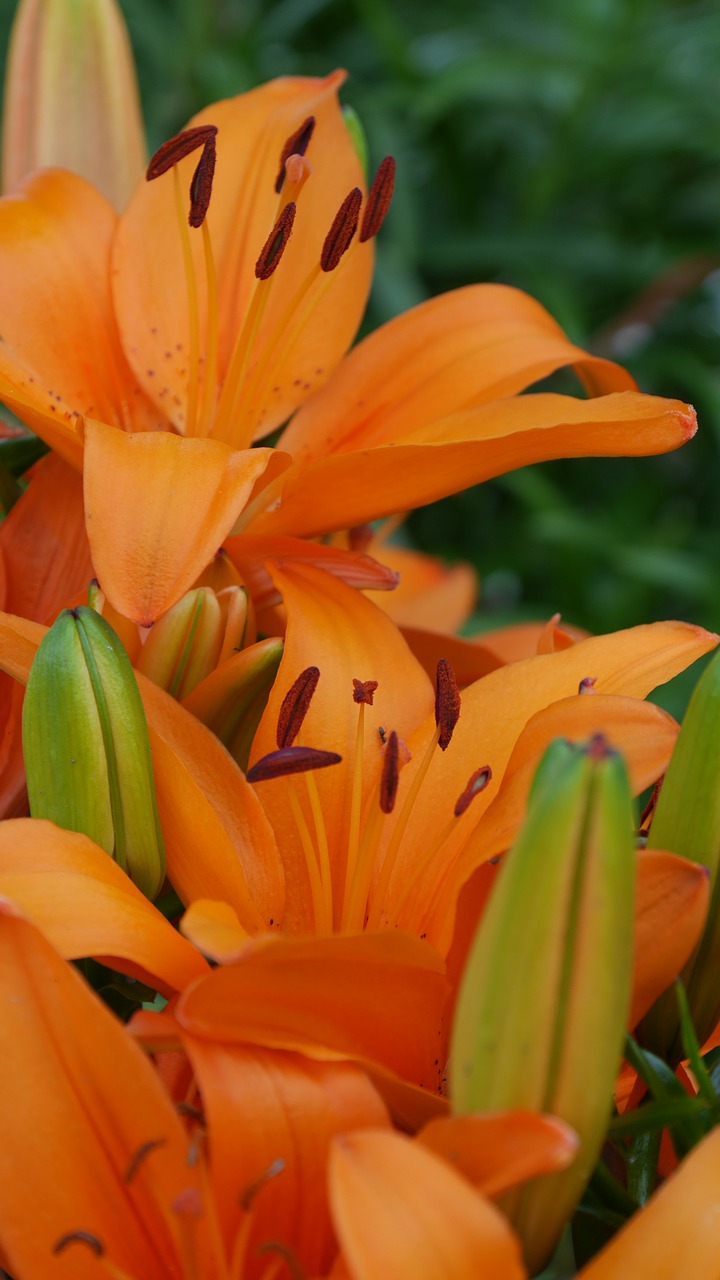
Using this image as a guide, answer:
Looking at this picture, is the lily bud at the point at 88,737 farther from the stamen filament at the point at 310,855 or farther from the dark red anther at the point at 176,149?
the dark red anther at the point at 176,149

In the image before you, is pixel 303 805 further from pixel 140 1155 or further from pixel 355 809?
pixel 140 1155

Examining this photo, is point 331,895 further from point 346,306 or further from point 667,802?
point 346,306

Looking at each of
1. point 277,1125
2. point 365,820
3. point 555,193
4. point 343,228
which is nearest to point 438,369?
point 343,228

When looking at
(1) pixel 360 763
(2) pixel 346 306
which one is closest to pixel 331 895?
(1) pixel 360 763

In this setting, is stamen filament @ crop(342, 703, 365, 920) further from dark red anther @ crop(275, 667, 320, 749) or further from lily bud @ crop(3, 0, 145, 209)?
lily bud @ crop(3, 0, 145, 209)

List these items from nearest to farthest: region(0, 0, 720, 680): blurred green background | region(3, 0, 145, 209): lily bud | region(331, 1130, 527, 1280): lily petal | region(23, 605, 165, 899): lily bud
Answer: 1. region(331, 1130, 527, 1280): lily petal
2. region(23, 605, 165, 899): lily bud
3. region(3, 0, 145, 209): lily bud
4. region(0, 0, 720, 680): blurred green background

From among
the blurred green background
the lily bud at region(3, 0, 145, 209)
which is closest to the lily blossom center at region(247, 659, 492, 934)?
the lily bud at region(3, 0, 145, 209)
